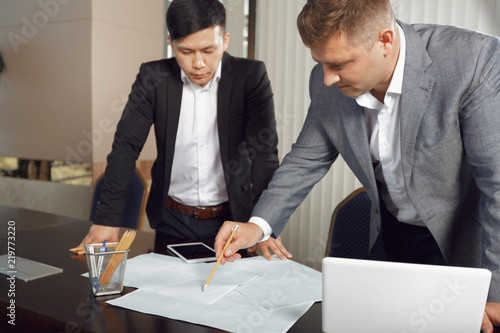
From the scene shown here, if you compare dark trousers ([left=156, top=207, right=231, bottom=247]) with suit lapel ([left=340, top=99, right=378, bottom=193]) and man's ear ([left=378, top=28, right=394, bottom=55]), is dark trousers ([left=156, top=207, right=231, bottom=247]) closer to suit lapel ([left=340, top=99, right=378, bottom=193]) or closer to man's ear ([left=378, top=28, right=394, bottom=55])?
suit lapel ([left=340, top=99, right=378, bottom=193])

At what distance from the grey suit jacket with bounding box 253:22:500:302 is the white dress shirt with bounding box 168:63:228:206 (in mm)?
564

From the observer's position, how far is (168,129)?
1.99m

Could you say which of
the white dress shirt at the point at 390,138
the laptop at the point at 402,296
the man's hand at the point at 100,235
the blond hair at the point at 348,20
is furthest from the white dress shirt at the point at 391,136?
the man's hand at the point at 100,235

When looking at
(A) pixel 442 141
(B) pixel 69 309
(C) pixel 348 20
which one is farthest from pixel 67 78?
(A) pixel 442 141

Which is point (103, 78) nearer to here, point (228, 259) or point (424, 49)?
point (228, 259)

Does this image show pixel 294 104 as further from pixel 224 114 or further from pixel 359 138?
pixel 359 138

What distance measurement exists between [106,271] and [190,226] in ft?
2.69

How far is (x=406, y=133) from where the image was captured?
4.23 feet

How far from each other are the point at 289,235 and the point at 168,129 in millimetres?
1777

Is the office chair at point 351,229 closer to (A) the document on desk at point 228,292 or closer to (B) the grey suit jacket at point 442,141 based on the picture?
(B) the grey suit jacket at point 442,141

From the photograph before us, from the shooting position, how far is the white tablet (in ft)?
4.83

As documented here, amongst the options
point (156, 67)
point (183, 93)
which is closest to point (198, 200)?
point (183, 93)

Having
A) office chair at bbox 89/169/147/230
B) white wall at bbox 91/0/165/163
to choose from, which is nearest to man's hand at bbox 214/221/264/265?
office chair at bbox 89/169/147/230

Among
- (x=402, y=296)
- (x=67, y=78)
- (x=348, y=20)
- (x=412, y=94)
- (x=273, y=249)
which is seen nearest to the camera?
(x=402, y=296)
